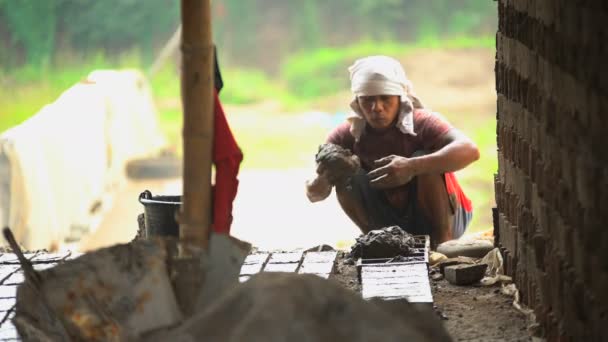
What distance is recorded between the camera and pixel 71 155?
31.7 feet

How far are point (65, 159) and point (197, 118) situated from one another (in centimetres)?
523

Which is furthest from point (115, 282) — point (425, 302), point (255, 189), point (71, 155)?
point (255, 189)

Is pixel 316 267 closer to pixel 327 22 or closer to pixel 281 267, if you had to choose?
pixel 281 267

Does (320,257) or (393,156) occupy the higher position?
(393,156)

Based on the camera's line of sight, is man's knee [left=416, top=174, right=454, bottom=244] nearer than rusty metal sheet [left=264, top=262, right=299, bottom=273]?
No

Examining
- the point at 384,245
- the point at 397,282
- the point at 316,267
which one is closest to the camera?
the point at 397,282

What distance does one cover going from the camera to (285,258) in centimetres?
634

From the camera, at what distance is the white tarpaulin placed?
831cm

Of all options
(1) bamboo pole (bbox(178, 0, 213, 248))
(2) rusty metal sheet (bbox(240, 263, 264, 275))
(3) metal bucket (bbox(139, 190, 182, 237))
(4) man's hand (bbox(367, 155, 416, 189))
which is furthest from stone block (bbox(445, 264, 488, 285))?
(1) bamboo pole (bbox(178, 0, 213, 248))

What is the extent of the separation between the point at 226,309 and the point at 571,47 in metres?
1.53

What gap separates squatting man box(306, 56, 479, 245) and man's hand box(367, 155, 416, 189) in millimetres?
13

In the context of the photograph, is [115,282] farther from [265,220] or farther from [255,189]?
[255,189]

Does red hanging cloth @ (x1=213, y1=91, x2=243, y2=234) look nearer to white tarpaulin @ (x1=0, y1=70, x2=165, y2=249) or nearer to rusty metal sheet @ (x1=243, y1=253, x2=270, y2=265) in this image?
rusty metal sheet @ (x1=243, y1=253, x2=270, y2=265)

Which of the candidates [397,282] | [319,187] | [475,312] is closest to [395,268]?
[397,282]
